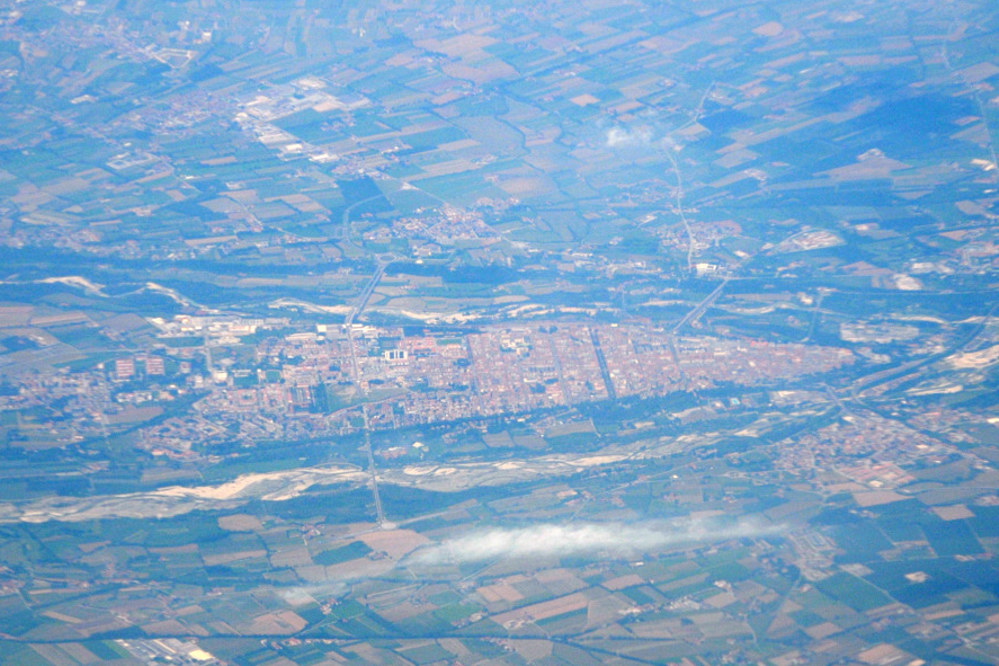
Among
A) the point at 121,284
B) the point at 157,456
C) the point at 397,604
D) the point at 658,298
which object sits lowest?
the point at 397,604

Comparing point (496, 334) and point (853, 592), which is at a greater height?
point (496, 334)

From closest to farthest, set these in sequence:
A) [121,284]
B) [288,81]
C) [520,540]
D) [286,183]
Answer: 1. [520,540]
2. [121,284]
3. [286,183]
4. [288,81]

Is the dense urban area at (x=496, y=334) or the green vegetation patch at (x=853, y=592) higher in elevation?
the dense urban area at (x=496, y=334)

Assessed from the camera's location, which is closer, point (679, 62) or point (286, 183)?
point (286, 183)

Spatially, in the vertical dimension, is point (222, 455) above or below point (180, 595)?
above

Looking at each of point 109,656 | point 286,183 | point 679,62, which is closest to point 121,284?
point 286,183

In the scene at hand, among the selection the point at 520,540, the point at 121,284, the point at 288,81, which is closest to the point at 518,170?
the point at 288,81

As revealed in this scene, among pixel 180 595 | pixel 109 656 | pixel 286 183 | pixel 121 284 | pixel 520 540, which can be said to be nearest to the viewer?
pixel 109 656

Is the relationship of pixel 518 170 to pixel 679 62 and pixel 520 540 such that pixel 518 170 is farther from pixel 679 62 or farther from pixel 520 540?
pixel 520 540

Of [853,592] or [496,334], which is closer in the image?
[853,592]

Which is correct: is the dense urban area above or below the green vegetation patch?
above
